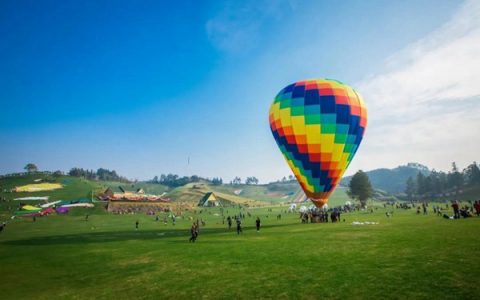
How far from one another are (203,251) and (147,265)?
442cm

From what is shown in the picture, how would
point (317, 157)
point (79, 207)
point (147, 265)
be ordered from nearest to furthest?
point (147, 265) → point (317, 157) → point (79, 207)

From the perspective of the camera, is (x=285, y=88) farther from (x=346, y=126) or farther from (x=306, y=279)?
A: (x=306, y=279)

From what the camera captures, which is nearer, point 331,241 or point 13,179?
point 331,241

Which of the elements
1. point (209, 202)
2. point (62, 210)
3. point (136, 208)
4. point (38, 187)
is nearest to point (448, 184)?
point (209, 202)

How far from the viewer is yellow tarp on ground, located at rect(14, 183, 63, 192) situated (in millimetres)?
111938

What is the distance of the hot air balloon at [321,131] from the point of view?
119 ft

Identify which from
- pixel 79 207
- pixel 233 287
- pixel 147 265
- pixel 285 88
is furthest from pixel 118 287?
pixel 79 207

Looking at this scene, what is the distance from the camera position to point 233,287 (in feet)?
38.8

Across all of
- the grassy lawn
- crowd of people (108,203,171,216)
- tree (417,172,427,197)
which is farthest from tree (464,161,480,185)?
the grassy lawn

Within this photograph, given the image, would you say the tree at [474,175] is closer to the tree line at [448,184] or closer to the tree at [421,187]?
the tree line at [448,184]

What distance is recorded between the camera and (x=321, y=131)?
3609cm

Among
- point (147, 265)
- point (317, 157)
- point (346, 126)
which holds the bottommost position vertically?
point (147, 265)

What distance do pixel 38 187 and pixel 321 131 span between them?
12249 centimetres

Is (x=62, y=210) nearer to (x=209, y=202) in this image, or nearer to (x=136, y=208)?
(x=136, y=208)
